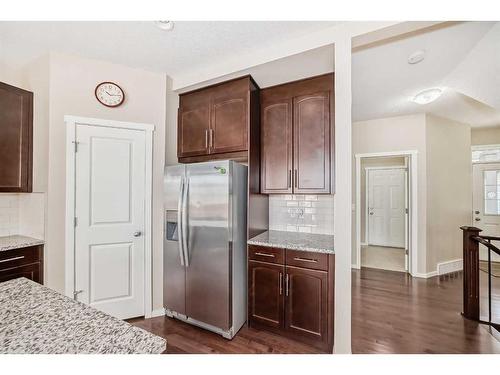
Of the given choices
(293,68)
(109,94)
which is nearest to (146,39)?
(109,94)

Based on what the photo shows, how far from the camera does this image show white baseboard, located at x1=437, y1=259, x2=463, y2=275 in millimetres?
3562

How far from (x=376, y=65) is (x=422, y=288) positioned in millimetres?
2860

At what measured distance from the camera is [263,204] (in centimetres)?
251

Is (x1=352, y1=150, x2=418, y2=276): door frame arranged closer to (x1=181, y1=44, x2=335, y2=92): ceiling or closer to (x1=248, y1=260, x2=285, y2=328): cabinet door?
(x1=181, y1=44, x2=335, y2=92): ceiling

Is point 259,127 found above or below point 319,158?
above

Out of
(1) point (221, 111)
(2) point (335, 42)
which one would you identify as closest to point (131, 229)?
(1) point (221, 111)

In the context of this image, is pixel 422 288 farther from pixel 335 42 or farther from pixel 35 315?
pixel 35 315

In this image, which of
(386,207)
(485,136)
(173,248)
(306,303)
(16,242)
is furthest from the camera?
(386,207)

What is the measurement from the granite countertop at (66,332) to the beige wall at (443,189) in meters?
4.22

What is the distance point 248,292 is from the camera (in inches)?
83.6

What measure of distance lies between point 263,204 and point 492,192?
2931 mm

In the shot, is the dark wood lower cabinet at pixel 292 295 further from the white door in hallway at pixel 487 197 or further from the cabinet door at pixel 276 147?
the white door in hallway at pixel 487 197

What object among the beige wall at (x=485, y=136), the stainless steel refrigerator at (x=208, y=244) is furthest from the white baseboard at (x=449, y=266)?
the stainless steel refrigerator at (x=208, y=244)

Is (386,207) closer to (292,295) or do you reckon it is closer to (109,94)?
(292,295)
